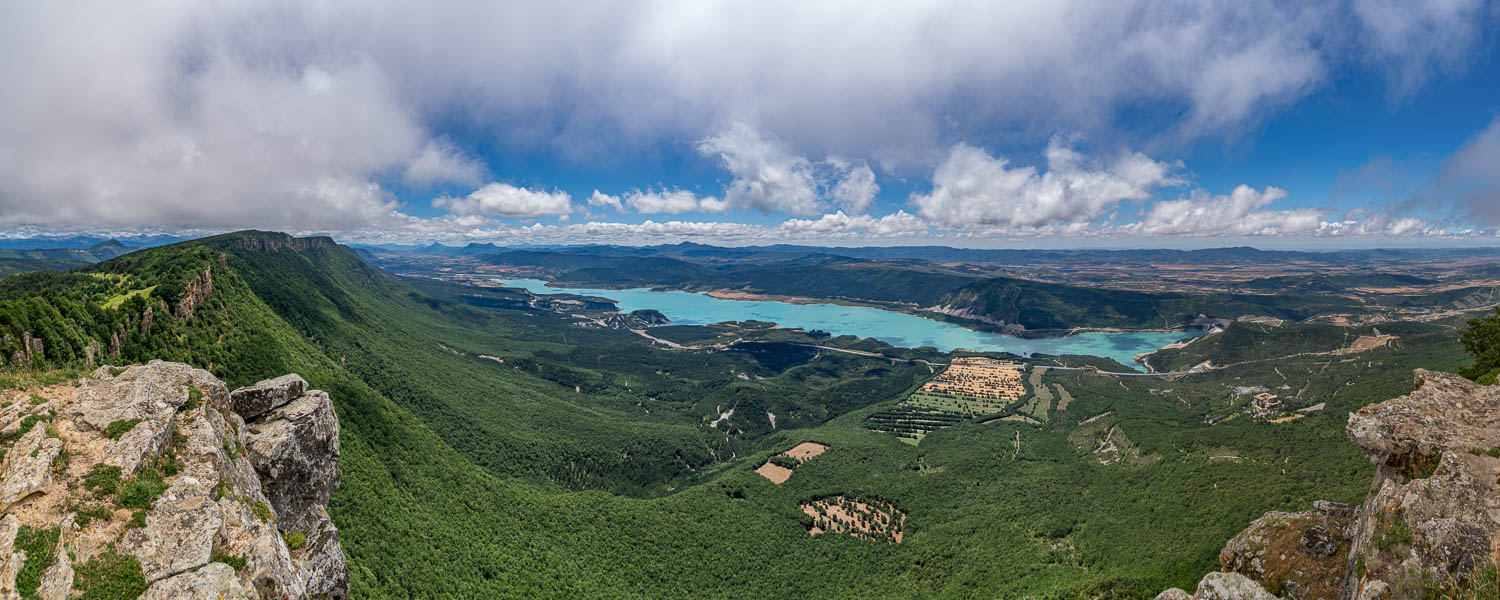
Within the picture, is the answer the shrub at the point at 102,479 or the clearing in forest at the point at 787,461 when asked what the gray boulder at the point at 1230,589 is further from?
the clearing in forest at the point at 787,461

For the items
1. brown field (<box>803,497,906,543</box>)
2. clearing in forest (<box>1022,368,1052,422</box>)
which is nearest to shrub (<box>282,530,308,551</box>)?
brown field (<box>803,497,906,543</box>)

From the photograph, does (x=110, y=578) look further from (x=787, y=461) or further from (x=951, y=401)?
(x=951, y=401)

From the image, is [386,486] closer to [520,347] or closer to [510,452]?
[510,452]

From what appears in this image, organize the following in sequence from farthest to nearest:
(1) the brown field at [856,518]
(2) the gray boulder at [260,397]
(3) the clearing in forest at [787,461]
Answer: (3) the clearing in forest at [787,461], (1) the brown field at [856,518], (2) the gray boulder at [260,397]

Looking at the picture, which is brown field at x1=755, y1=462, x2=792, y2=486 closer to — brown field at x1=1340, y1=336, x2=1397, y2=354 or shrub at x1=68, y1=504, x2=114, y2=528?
shrub at x1=68, y1=504, x2=114, y2=528

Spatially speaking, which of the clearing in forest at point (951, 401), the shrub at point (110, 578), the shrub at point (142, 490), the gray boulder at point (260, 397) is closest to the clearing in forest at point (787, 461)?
the clearing in forest at point (951, 401)

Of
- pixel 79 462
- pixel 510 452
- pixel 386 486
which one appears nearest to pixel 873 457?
pixel 510 452
